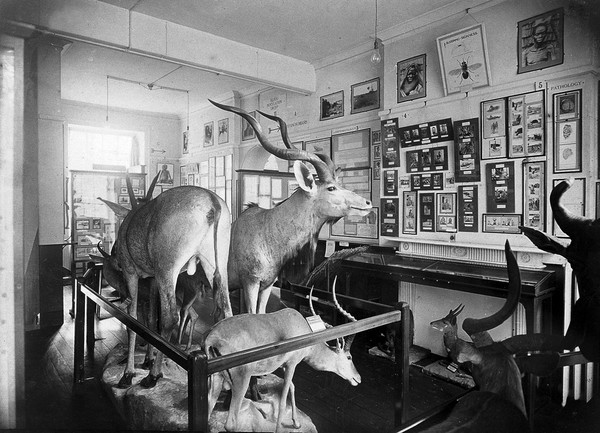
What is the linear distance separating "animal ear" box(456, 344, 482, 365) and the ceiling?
1.11 meters

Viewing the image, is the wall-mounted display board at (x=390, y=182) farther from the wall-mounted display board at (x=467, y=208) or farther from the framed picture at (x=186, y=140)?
the framed picture at (x=186, y=140)

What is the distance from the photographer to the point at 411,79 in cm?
180

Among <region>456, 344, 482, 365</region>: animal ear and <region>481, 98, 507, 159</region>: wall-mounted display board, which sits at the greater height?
<region>481, 98, 507, 159</region>: wall-mounted display board

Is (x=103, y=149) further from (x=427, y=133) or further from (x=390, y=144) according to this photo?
(x=427, y=133)

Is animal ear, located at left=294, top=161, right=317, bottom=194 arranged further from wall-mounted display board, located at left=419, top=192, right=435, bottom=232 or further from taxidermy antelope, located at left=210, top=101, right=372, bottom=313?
wall-mounted display board, located at left=419, top=192, right=435, bottom=232

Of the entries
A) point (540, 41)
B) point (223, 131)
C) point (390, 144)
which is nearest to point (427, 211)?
point (390, 144)

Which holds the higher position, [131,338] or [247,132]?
[247,132]

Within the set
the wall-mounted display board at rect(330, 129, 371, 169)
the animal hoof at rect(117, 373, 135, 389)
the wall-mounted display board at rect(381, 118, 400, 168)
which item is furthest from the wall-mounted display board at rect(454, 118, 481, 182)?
the animal hoof at rect(117, 373, 135, 389)

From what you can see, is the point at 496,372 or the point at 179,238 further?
the point at 179,238

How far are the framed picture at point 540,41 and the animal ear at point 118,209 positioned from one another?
1.48 metres

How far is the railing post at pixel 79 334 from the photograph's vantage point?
1.31m

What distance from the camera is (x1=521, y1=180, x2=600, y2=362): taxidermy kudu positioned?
836 mm

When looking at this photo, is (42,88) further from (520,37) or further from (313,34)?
(520,37)

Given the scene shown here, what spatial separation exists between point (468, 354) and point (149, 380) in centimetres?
116
